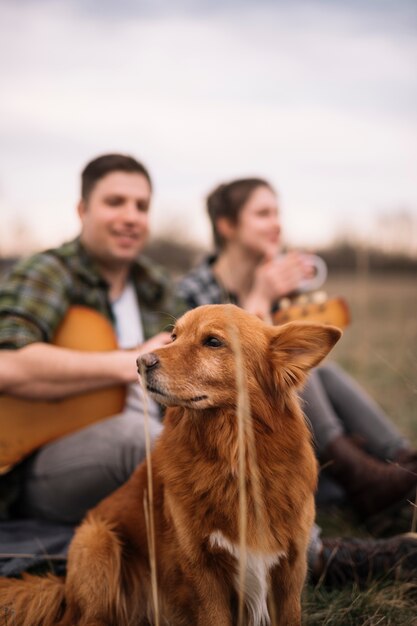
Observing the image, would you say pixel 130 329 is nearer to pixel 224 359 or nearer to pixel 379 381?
pixel 224 359

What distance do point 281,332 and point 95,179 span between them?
1.76 metres

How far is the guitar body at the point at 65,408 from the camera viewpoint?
8.65 feet

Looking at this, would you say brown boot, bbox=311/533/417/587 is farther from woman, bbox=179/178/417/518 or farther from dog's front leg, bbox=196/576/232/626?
dog's front leg, bbox=196/576/232/626

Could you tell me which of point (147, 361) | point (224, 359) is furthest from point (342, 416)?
point (147, 361)

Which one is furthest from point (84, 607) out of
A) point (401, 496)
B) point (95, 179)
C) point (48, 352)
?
point (95, 179)

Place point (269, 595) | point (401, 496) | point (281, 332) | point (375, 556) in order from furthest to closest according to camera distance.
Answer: point (401, 496)
point (375, 556)
point (281, 332)
point (269, 595)

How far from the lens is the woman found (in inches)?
122

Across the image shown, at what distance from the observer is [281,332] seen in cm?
196

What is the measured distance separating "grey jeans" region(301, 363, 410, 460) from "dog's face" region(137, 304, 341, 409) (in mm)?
1364

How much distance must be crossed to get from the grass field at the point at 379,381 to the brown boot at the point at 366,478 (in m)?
0.20

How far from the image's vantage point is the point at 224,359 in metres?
1.92

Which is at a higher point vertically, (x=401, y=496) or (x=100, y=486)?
(x=100, y=486)

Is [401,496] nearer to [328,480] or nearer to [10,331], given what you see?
[328,480]

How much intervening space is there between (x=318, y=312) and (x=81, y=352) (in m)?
1.65
